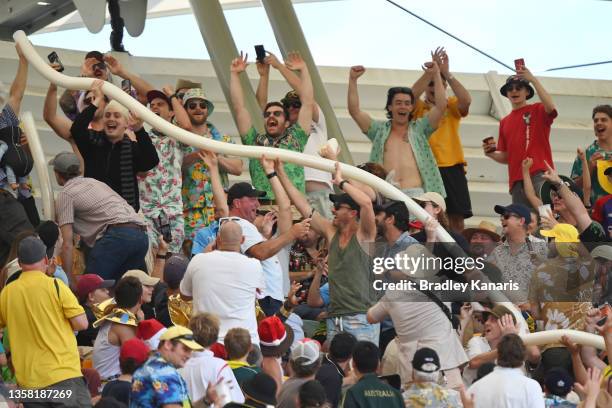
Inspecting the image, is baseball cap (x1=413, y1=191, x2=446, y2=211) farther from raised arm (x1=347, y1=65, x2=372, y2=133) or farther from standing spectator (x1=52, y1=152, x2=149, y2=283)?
standing spectator (x1=52, y1=152, x2=149, y2=283)

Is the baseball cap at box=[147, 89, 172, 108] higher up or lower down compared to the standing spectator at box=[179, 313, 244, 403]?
higher up

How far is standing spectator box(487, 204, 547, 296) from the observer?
12328 millimetres

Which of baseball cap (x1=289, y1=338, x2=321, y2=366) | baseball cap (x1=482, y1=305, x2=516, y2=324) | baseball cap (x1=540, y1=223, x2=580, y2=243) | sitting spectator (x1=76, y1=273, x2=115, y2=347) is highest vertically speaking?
baseball cap (x1=540, y1=223, x2=580, y2=243)

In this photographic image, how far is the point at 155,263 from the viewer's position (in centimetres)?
1300

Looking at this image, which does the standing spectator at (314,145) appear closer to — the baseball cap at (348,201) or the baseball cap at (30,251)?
the baseball cap at (348,201)

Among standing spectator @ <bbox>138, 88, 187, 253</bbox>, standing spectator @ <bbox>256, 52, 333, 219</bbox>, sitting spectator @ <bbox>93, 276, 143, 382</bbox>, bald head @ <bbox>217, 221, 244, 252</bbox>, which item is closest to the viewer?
sitting spectator @ <bbox>93, 276, 143, 382</bbox>

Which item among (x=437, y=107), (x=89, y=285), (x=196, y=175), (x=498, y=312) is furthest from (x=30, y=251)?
(x=437, y=107)

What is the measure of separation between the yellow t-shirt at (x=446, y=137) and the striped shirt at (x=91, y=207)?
11.1ft

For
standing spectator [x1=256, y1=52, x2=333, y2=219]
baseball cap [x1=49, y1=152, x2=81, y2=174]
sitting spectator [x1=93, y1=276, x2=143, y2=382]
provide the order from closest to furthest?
sitting spectator [x1=93, y1=276, x2=143, y2=382], baseball cap [x1=49, y1=152, x2=81, y2=174], standing spectator [x1=256, y1=52, x2=333, y2=219]

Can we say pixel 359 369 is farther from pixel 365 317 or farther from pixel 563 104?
pixel 563 104

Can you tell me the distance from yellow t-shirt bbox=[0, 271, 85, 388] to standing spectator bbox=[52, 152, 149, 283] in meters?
2.11

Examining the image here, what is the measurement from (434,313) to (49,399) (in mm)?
2576

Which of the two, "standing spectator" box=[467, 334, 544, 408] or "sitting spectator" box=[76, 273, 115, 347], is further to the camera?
"sitting spectator" box=[76, 273, 115, 347]

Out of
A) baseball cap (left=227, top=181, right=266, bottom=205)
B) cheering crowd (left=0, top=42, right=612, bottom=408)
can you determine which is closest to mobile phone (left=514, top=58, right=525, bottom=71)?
cheering crowd (left=0, top=42, right=612, bottom=408)
